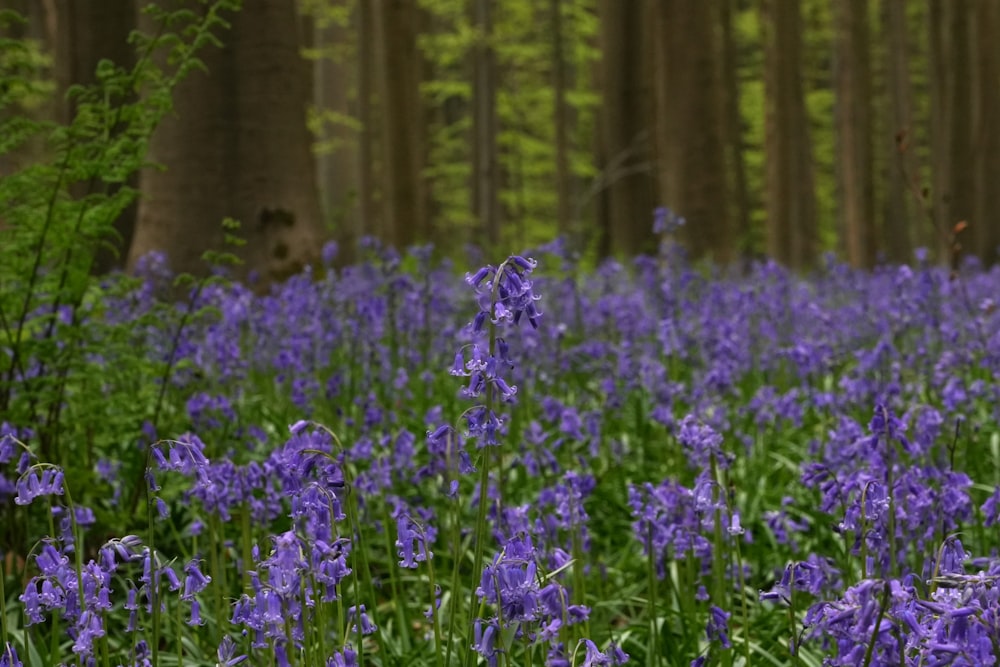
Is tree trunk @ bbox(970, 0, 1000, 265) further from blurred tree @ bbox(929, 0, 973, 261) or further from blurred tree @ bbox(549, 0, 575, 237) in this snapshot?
blurred tree @ bbox(549, 0, 575, 237)

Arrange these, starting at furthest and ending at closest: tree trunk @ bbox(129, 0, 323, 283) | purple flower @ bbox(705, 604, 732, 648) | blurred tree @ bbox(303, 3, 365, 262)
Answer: blurred tree @ bbox(303, 3, 365, 262), tree trunk @ bbox(129, 0, 323, 283), purple flower @ bbox(705, 604, 732, 648)

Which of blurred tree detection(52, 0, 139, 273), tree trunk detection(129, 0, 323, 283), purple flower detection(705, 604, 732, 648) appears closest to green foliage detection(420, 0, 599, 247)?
blurred tree detection(52, 0, 139, 273)

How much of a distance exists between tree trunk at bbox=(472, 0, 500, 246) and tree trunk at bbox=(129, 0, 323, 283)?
8529 millimetres

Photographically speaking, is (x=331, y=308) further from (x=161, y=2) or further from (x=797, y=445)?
(x=797, y=445)

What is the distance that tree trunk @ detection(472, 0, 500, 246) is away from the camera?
16266 mm

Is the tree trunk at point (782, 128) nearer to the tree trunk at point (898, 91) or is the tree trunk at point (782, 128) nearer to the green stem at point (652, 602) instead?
the tree trunk at point (898, 91)

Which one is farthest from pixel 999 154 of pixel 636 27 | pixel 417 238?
pixel 417 238

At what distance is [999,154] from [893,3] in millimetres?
4727

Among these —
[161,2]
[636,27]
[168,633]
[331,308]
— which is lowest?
[168,633]

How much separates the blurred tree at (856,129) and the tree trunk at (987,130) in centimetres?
176

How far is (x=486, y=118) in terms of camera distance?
54.5ft

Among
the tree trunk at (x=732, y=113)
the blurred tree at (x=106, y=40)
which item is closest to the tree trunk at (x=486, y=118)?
the tree trunk at (x=732, y=113)

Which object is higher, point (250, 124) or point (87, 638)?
point (250, 124)

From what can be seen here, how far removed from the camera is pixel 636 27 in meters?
16.2
